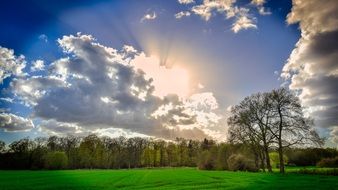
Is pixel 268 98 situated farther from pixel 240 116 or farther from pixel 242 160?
pixel 242 160

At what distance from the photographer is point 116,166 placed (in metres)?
150

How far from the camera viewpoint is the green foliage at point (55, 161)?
11750 cm

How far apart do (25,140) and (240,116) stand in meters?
112

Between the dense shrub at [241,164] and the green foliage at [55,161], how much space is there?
2885 inches

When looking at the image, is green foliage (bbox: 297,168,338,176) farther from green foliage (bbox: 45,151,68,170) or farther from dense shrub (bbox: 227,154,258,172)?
green foliage (bbox: 45,151,68,170)

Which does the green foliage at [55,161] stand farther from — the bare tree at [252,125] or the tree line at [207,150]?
the bare tree at [252,125]

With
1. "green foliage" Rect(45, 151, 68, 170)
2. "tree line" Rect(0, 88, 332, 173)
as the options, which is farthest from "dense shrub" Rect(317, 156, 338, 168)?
"green foliage" Rect(45, 151, 68, 170)

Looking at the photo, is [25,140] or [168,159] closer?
[25,140]

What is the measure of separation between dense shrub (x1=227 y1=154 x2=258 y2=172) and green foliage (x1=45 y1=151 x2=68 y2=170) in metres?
73.3

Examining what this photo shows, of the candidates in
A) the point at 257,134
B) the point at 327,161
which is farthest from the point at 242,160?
the point at 327,161

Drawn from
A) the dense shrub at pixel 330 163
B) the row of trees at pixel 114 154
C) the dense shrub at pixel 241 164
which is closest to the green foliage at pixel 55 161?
the row of trees at pixel 114 154

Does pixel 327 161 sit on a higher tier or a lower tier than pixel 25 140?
lower

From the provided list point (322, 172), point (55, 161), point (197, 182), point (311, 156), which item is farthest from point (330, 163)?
point (55, 161)

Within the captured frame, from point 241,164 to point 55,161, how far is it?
77186 mm
